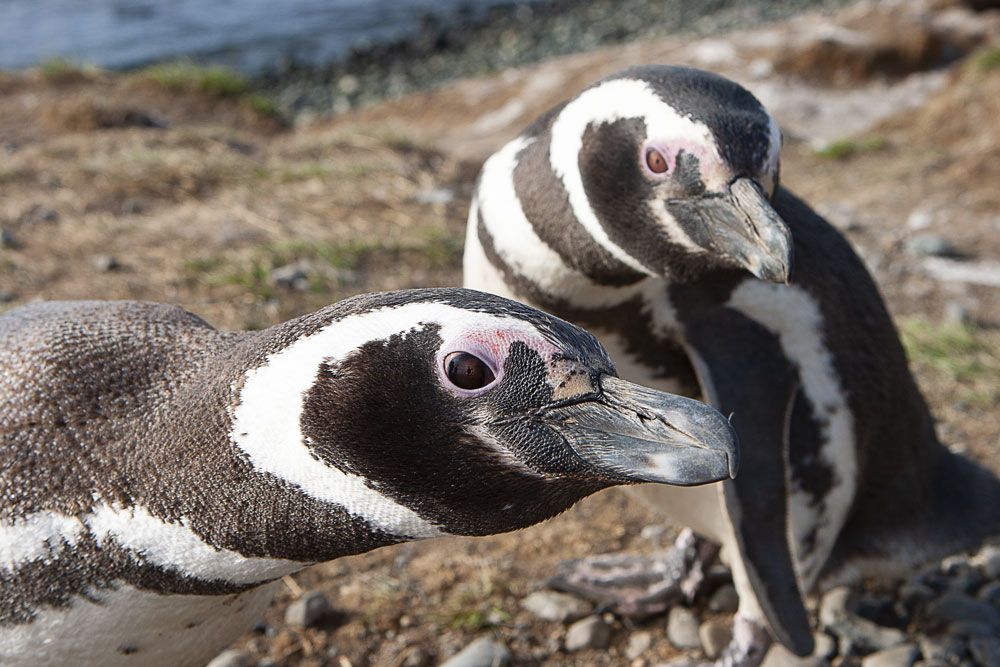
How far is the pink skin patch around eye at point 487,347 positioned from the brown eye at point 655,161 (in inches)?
31.7

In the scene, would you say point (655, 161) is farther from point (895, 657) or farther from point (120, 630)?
point (895, 657)

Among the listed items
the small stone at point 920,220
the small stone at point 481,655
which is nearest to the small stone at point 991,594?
the small stone at point 481,655

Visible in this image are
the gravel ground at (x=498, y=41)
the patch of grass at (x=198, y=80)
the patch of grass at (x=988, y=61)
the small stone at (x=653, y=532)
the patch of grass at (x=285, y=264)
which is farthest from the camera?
the gravel ground at (x=498, y=41)

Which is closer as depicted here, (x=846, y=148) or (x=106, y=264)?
(x=106, y=264)

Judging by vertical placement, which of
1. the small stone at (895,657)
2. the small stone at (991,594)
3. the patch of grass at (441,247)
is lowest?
the small stone at (991,594)

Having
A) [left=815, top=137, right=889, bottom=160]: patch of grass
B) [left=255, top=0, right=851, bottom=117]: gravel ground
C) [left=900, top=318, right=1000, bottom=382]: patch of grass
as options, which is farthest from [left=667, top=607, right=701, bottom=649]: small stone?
[left=255, top=0, right=851, bottom=117]: gravel ground

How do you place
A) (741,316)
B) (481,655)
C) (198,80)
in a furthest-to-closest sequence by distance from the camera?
(198,80)
(481,655)
(741,316)

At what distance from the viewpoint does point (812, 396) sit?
256cm

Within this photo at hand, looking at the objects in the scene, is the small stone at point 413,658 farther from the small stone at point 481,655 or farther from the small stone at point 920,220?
the small stone at point 920,220

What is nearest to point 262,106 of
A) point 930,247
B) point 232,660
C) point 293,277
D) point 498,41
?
point 498,41

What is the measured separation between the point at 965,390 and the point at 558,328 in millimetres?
2905

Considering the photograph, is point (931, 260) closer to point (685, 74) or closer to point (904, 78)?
point (685, 74)

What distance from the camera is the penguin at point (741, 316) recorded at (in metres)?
2.04

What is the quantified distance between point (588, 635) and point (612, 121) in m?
1.43
